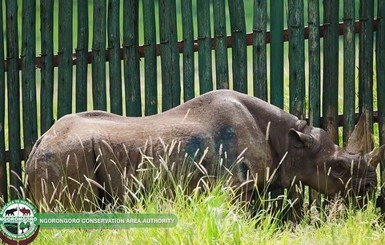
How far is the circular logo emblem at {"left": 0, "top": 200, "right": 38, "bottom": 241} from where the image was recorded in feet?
23.2

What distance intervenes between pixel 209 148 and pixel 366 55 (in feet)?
6.57

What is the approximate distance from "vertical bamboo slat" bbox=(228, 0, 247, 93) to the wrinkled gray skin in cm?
73

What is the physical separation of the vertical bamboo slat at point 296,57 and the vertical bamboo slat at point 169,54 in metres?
1.05

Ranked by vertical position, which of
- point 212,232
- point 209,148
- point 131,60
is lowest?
point 212,232

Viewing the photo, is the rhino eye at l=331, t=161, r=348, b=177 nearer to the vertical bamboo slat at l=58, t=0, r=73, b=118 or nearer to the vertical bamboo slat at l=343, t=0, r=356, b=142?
the vertical bamboo slat at l=343, t=0, r=356, b=142

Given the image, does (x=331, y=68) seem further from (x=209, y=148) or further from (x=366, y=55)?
(x=209, y=148)

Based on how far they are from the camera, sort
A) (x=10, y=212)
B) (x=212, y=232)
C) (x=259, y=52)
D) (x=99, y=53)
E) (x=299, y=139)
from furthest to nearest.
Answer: (x=99, y=53)
(x=259, y=52)
(x=299, y=139)
(x=10, y=212)
(x=212, y=232)

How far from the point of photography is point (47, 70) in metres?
10.3

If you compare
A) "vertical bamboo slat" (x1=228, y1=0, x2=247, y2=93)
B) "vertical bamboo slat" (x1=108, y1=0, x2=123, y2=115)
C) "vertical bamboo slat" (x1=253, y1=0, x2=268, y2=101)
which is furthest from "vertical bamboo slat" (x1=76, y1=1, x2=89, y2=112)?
"vertical bamboo slat" (x1=253, y1=0, x2=268, y2=101)

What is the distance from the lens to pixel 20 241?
→ 23.1ft

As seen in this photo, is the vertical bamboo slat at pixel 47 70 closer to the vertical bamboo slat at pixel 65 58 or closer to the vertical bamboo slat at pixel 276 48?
the vertical bamboo slat at pixel 65 58

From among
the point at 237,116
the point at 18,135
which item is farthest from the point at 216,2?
the point at 18,135

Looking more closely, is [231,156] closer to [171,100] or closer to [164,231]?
[171,100]

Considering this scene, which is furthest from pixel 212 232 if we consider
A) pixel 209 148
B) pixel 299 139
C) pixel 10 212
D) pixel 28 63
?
pixel 28 63
